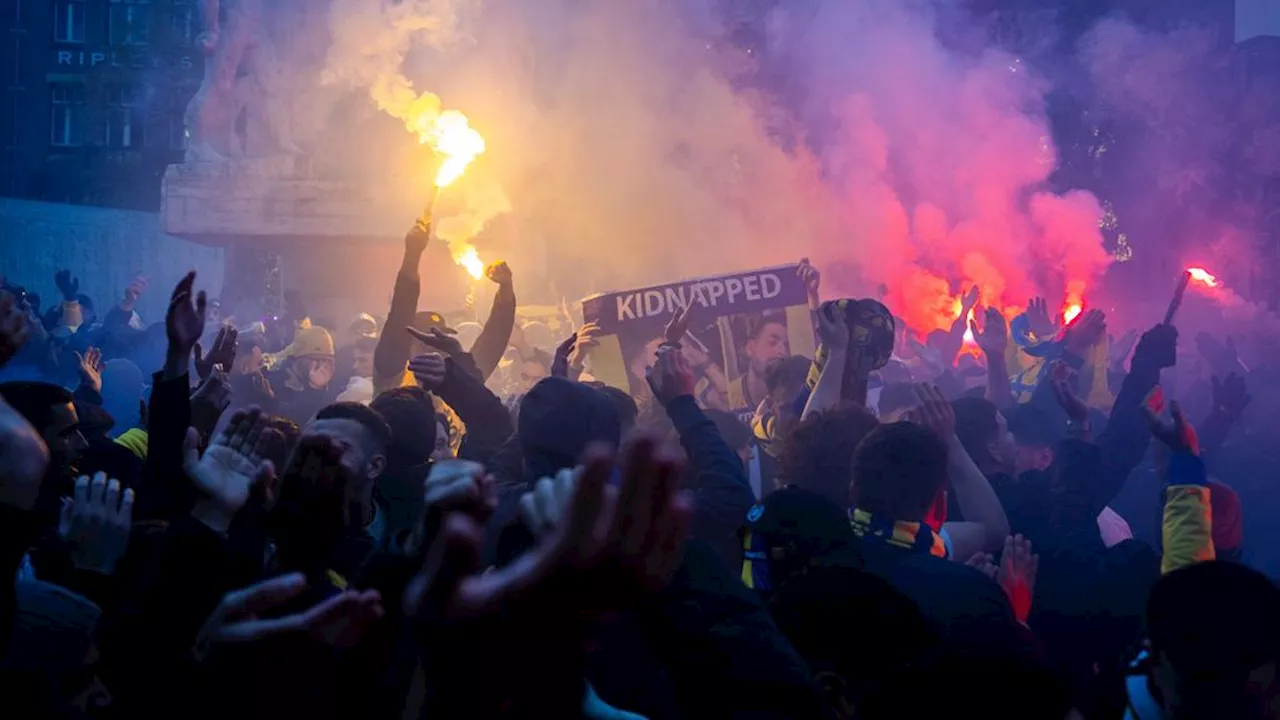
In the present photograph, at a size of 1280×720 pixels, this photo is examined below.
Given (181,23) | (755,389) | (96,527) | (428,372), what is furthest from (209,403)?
(181,23)

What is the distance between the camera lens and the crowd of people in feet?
4.48

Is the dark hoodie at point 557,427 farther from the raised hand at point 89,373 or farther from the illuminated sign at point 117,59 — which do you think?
the illuminated sign at point 117,59

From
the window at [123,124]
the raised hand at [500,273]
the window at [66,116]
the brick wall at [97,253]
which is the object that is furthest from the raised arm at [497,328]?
the window at [66,116]

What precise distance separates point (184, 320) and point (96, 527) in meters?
0.72

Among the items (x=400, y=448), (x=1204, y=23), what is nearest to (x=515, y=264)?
(x=1204, y=23)

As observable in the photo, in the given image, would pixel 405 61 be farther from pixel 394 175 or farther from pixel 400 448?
pixel 400 448

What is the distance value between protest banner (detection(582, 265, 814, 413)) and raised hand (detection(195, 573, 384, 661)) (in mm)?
5529

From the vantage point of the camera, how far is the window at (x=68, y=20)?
29.3 metres

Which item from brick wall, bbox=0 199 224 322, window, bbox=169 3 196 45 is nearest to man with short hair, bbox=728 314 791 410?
brick wall, bbox=0 199 224 322

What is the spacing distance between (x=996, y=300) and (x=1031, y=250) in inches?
81.9

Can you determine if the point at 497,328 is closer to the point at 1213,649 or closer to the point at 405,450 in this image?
the point at 405,450

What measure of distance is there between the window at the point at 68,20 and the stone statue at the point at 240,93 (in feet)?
38.2

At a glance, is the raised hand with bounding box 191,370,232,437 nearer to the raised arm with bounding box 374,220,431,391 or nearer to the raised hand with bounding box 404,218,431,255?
the raised arm with bounding box 374,220,431,391

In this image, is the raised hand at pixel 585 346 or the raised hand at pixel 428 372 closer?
the raised hand at pixel 428 372
